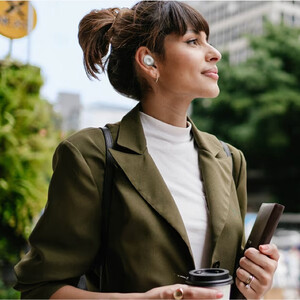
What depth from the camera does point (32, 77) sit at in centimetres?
398

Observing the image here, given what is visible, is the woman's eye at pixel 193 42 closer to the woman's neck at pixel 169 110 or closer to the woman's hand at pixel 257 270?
the woman's neck at pixel 169 110

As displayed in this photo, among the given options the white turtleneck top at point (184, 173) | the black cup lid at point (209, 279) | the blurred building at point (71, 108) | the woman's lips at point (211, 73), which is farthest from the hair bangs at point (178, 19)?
the blurred building at point (71, 108)

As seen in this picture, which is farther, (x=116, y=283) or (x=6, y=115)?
(x=6, y=115)

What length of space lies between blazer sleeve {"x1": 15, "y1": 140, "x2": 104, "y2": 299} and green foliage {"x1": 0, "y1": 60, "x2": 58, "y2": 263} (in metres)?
2.47

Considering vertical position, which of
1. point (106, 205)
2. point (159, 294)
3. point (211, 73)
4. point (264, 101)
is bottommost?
point (264, 101)

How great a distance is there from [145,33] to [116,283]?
63 centimetres

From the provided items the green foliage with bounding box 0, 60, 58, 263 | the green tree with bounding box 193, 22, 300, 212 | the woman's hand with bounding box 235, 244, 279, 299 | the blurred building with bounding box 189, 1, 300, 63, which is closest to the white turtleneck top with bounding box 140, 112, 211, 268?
the woman's hand with bounding box 235, 244, 279, 299

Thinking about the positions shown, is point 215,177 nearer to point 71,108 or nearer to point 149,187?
point 149,187

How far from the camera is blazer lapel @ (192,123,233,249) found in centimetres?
116

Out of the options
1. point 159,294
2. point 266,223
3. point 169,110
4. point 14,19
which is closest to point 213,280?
point 159,294

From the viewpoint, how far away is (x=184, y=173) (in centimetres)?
122

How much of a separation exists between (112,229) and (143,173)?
154 millimetres

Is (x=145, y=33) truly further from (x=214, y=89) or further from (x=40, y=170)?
(x=40, y=170)

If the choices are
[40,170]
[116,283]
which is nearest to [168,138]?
[116,283]
